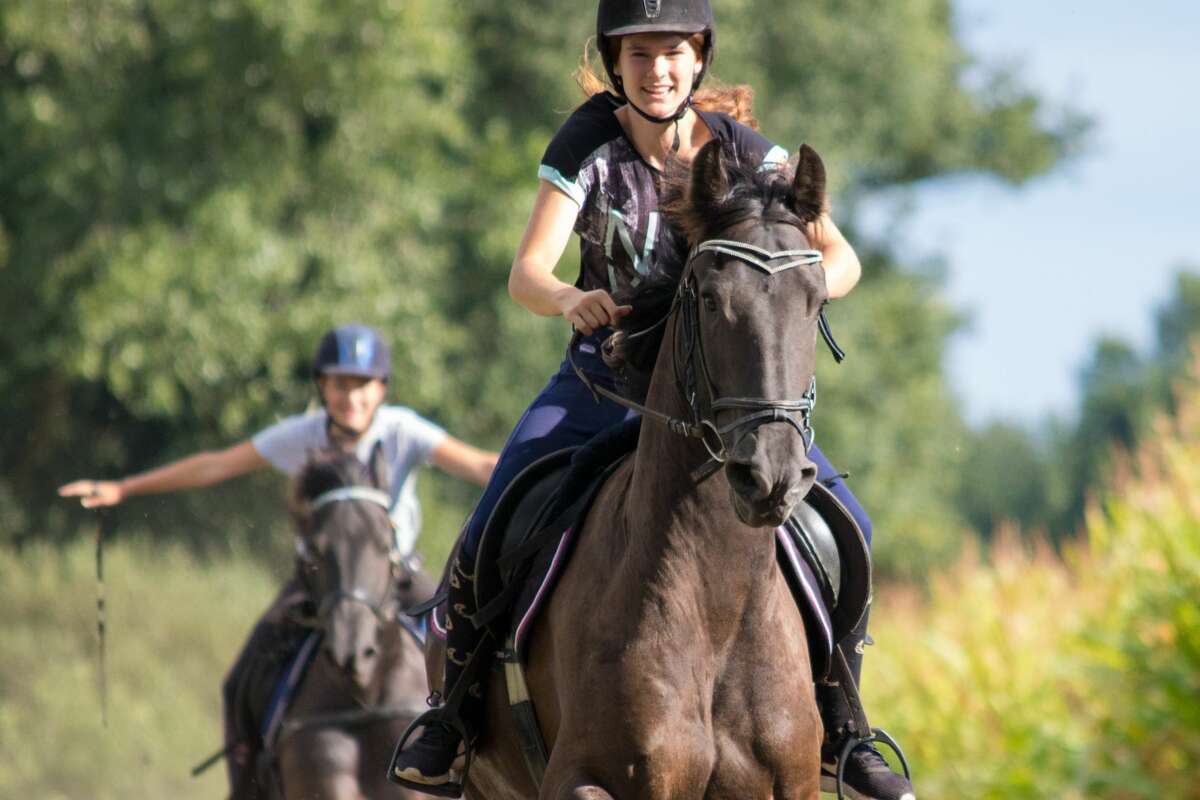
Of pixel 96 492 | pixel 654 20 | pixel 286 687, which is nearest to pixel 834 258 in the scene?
pixel 654 20

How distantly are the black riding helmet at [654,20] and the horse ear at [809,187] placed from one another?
0.82 meters

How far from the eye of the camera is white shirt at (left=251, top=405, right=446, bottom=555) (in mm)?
10508

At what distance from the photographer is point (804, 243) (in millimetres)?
5512

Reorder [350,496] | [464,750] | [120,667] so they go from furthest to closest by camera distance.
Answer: [120,667], [350,496], [464,750]

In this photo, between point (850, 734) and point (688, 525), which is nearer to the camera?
point (688, 525)

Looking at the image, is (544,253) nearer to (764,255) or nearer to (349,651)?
(764,255)

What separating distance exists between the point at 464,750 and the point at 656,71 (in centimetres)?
251

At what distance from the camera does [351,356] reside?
1064 centimetres

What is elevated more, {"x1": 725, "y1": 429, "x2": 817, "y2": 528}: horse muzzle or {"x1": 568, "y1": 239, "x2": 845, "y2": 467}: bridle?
{"x1": 568, "y1": 239, "x2": 845, "y2": 467}: bridle

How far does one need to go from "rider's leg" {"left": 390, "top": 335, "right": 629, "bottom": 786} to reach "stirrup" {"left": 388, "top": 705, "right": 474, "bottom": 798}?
0.08 feet

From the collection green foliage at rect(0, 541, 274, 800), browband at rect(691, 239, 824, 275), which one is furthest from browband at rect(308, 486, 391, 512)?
green foliage at rect(0, 541, 274, 800)

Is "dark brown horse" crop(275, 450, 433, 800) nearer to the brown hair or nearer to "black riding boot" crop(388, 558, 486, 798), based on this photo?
"black riding boot" crop(388, 558, 486, 798)

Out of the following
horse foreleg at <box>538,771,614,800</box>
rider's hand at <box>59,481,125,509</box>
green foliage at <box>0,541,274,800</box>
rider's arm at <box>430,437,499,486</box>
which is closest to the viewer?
horse foreleg at <box>538,771,614,800</box>

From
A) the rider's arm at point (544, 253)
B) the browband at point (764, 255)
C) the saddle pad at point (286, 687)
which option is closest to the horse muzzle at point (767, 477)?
the browband at point (764, 255)
